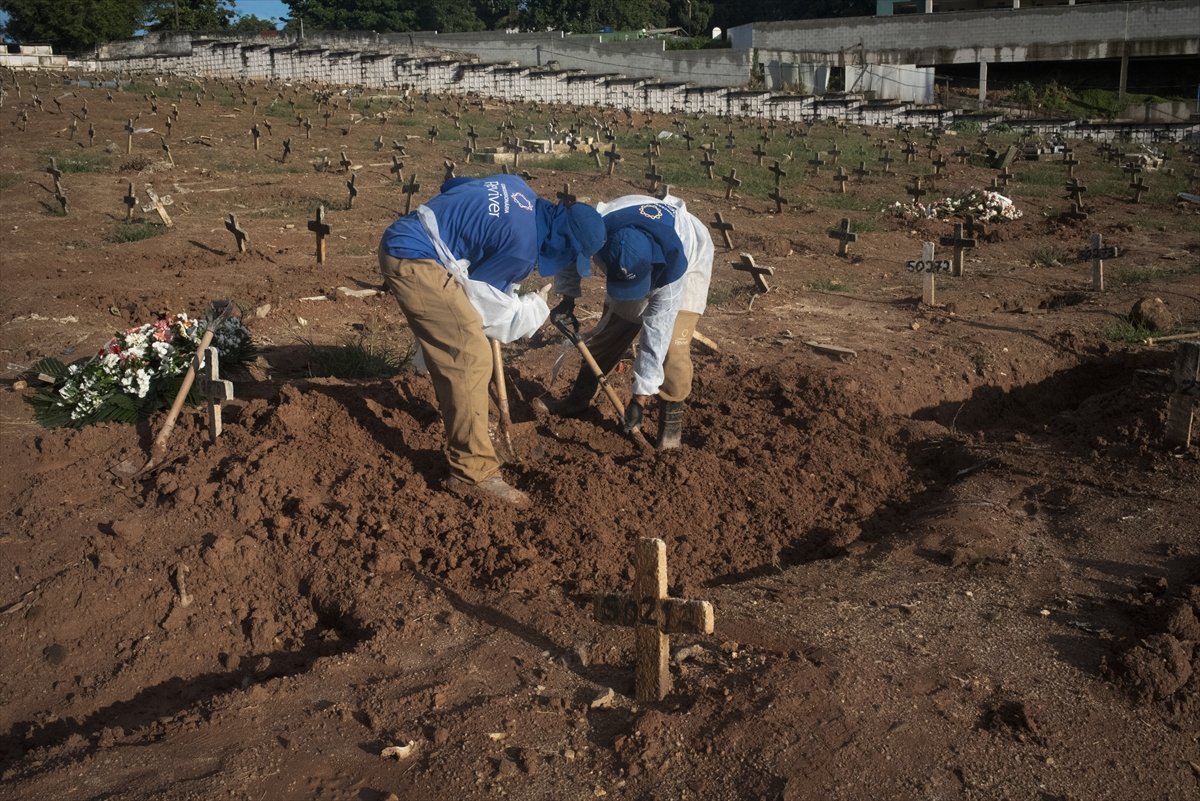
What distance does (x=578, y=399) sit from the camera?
6.73 m

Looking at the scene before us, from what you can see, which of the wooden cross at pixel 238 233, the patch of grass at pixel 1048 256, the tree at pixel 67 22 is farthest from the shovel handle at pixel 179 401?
the tree at pixel 67 22

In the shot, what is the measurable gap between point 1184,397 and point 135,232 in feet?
35.9

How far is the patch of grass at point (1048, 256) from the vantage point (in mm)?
12164

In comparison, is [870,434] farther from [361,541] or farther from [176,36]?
[176,36]

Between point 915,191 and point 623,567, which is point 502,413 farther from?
point 915,191

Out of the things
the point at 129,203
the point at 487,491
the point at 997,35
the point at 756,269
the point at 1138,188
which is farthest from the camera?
the point at 997,35

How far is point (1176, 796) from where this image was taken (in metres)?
3.21

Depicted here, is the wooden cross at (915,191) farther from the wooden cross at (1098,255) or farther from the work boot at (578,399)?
the work boot at (578,399)

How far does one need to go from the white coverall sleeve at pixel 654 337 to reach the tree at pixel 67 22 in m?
49.7

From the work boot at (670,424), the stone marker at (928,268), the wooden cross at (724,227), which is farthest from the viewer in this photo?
the wooden cross at (724,227)

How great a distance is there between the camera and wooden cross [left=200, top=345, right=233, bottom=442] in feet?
19.2

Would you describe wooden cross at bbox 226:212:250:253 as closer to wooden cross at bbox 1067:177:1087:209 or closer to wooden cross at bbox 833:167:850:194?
wooden cross at bbox 833:167:850:194

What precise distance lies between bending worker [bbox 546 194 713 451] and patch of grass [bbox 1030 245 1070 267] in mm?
7381

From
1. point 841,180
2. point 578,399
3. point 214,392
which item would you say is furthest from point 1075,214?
point 214,392
